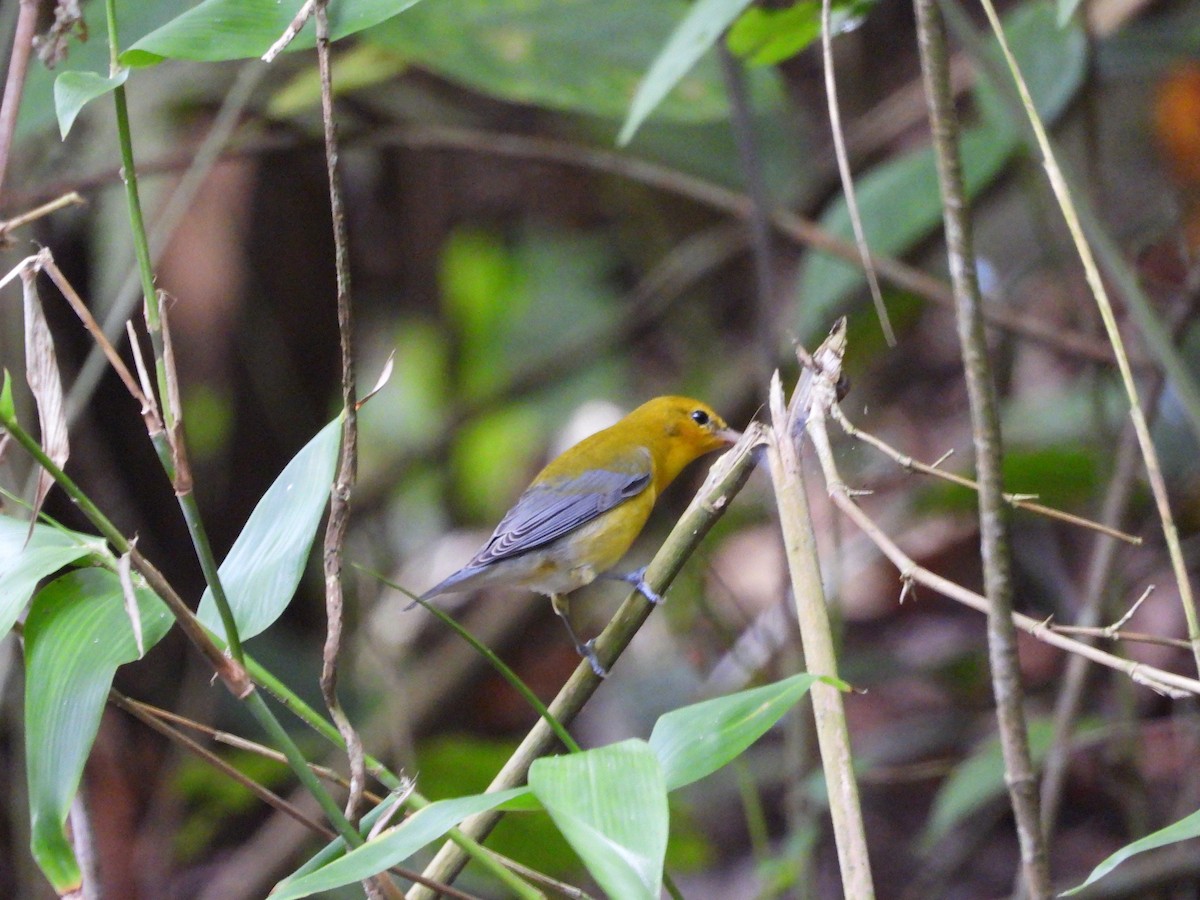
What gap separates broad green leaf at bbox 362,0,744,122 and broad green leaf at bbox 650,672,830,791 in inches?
89.3

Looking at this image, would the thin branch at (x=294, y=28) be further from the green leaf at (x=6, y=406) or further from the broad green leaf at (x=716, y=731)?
the broad green leaf at (x=716, y=731)

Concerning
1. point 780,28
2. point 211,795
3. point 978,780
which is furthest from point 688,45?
point 211,795

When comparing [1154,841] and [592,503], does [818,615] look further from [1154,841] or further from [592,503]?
[592,503]

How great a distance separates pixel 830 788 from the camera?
119 centimetres

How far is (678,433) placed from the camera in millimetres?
3707

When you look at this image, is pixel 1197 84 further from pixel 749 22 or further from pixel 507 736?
pixel 507 736

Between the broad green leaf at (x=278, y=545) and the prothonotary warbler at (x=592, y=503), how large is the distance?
65.8 inches

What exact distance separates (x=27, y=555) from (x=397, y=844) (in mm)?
521

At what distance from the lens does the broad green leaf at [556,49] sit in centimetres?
321

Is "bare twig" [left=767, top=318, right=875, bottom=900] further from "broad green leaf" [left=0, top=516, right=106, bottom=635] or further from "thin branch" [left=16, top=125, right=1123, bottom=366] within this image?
"thin branch" [left=16, top=125, right=1123, bottom=366]

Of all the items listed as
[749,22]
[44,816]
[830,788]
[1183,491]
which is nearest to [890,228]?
[749,22]

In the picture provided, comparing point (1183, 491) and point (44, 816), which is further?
point (1183, 491)

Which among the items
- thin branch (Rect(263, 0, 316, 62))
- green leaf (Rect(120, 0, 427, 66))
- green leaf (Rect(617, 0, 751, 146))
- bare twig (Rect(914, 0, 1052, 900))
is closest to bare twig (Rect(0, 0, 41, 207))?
green leaf (Rect(120, 0, 427, 66))

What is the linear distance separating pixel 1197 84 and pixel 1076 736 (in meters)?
2.77
